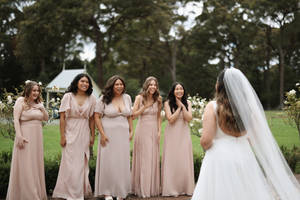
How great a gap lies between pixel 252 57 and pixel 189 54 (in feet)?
31.3

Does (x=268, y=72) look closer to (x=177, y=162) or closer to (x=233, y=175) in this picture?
(x=177, y=162)

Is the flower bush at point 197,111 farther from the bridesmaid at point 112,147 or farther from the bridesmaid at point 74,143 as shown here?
the bridesmaid at point 74,143

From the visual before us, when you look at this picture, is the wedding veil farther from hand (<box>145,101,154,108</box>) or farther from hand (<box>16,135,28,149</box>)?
hand (<box>16,135,28,149</box>)

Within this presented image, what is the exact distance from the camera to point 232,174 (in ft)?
12.4

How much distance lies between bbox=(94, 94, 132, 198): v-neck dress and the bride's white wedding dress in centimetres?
259

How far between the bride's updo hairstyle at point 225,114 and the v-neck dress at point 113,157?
9.48 feet

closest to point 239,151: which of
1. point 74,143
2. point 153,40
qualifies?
point 74,143

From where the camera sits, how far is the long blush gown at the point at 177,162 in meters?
6.79

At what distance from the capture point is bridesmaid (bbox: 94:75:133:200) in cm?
618

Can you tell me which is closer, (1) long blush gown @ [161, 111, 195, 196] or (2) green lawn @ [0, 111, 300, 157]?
(1) long blush gown @ [161, 111, 195, 196]

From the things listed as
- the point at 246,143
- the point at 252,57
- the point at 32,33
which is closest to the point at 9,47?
the point at 32,33

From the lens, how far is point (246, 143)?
153 inches

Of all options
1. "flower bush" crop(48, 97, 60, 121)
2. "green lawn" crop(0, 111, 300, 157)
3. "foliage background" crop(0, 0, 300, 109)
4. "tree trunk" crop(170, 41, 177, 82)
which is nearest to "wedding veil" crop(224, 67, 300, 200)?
"flower bush" crop(48, 97, 60, 121)

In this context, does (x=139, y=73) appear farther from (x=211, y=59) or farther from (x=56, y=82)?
(x=56, y=82)
